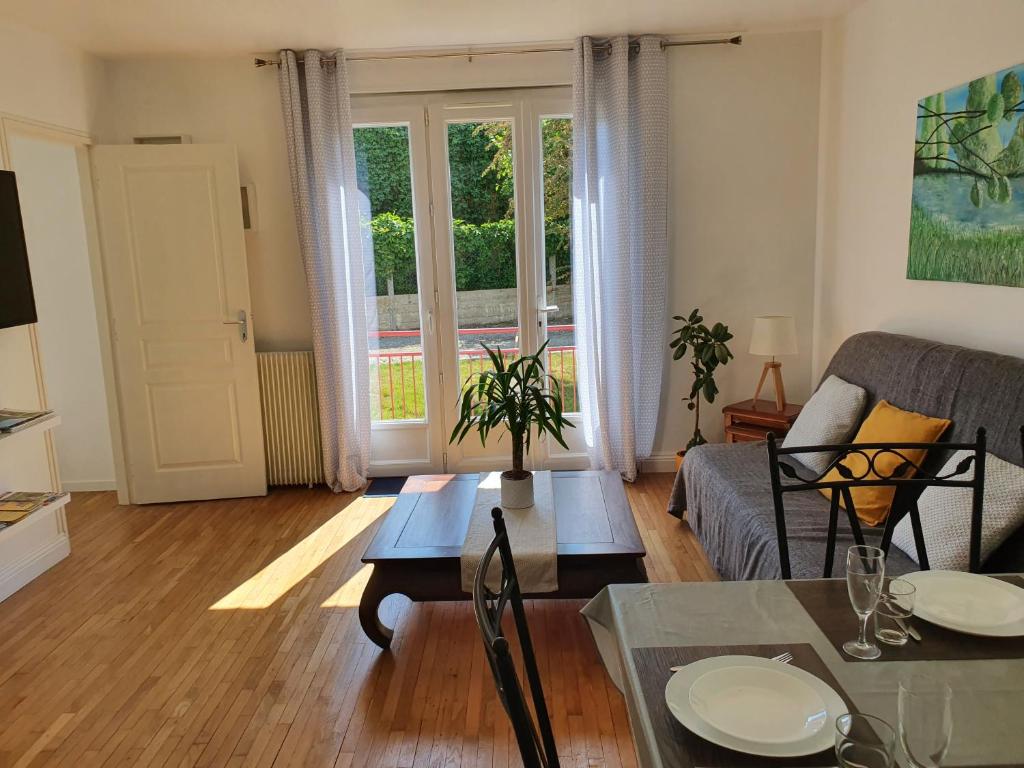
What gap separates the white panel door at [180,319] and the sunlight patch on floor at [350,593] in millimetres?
1341

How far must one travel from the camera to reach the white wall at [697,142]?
4.14 m

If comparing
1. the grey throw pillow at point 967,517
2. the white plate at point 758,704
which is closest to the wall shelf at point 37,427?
the white plate at point 758,704

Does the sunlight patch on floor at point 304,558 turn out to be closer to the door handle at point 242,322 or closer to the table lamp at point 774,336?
the door handle at point 242,322

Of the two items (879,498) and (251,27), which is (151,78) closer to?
(251,27)

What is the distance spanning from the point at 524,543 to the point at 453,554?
0.24 meters

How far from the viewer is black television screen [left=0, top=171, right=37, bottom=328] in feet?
10.2

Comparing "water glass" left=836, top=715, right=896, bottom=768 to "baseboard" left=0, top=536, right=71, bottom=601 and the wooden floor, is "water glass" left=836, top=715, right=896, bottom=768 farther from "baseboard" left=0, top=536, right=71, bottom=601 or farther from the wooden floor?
"baseboard" left=0, top=536, right=71, bottom=601

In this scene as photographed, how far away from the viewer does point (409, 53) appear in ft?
13.5

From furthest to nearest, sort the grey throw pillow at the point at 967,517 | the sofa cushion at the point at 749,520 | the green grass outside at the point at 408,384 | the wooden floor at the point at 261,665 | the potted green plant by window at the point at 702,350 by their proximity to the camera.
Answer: the green grass outside at the point at 408,384 → the potted green plant by window at the point at 702,350 → the sofa cushion at the point at 749,520 → the wooden floor at the point at 261,665 → the grey throw pillow at the point at 967,517

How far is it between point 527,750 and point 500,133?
3.76 meters

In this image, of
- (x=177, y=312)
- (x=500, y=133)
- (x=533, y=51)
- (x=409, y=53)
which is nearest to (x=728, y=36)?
(x=533, y=51)

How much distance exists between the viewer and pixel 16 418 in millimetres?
3121

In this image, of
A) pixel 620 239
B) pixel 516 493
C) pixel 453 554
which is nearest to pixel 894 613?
pixel 453 554

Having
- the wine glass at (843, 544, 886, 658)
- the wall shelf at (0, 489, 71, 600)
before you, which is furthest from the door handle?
the wine glass at (843, 544, 886, 658)
